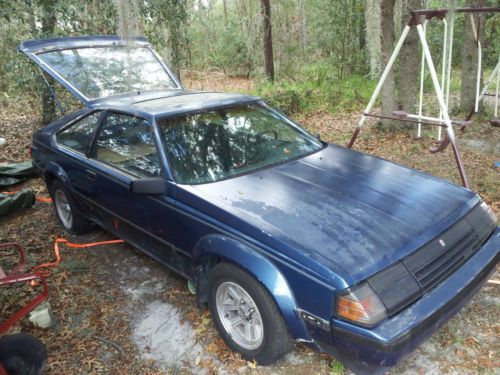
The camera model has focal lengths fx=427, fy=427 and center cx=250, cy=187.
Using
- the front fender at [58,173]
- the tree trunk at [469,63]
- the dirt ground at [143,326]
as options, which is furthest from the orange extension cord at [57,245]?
the tree trunk at [469,63]

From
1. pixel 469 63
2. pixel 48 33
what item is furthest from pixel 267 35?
pixel 48 33

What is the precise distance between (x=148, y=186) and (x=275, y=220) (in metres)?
0.98

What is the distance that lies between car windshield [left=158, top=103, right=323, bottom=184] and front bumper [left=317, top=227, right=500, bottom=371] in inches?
56.7

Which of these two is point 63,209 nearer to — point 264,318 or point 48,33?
point 264,318

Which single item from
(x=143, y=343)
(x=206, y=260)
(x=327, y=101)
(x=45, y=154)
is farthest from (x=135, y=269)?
(x=327, y=101)

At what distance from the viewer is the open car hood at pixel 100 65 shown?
14.9ft

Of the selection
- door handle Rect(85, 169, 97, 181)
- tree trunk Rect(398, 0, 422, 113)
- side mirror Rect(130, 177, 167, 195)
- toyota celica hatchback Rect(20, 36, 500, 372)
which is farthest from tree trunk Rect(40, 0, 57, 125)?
tree trunk Rect(398, 0, 422, 113)

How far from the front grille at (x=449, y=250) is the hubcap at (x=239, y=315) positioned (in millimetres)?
959

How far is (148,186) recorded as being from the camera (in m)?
2.98

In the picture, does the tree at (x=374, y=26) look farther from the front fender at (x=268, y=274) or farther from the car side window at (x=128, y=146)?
the front fender at (x=268, y=274)

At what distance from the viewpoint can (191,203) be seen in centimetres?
292

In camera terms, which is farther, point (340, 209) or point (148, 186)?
point (148, 186)

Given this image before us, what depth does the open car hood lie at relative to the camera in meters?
4.54

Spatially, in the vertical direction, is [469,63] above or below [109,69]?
below
